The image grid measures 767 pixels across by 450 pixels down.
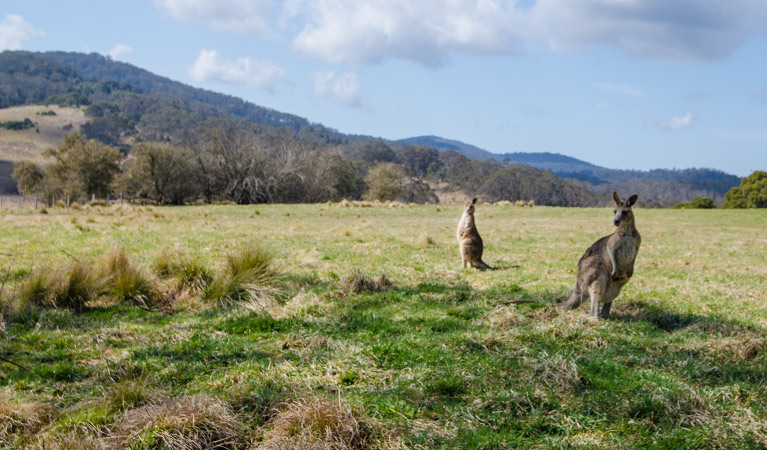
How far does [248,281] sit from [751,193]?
55.3 meters

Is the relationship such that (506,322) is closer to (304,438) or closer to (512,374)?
(512,374)

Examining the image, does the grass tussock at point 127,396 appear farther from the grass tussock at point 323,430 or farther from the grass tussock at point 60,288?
the grass tussock at point 60,288


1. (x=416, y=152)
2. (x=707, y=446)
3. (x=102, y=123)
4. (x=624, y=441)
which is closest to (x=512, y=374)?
(x=624, y=441)

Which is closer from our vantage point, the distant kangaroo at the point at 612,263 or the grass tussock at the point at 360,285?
the distant kangaroo at the point at 612,263

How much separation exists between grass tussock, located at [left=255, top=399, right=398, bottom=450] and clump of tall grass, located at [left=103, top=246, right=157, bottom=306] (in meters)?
5.04

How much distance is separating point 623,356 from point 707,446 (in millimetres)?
1866

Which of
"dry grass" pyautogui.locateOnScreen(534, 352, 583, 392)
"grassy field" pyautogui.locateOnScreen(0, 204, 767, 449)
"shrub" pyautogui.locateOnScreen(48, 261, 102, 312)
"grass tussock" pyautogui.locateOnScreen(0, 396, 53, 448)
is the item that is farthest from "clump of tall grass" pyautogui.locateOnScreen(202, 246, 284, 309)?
"dry grass" pyautogui.locateOnScreen(534, 352, 583, 392)

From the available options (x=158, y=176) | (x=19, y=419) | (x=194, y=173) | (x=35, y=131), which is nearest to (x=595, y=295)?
(x=19, y=419)

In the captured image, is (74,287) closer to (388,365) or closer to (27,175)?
(388,365)

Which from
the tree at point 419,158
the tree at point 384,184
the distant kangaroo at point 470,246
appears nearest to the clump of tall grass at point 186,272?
the distant kangaroo at point 470,246

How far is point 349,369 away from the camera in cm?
524

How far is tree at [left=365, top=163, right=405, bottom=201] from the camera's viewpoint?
53.2 meters

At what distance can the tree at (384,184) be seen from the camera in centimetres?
5325

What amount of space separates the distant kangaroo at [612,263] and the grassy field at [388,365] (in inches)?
14.5
